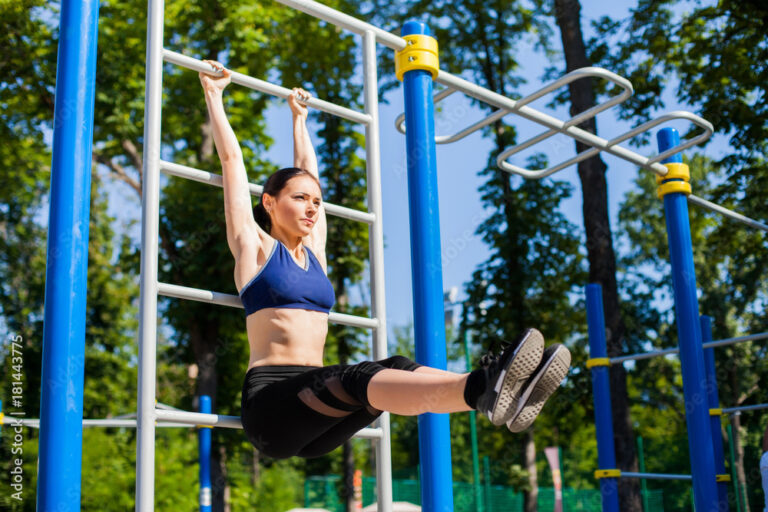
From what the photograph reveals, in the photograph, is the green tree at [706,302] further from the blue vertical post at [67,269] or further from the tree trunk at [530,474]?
the blue vertical post at [67,269]

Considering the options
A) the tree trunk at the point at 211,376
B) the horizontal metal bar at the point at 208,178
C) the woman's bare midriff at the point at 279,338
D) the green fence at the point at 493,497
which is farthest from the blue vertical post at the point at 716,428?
the green fence at the point at 493,497

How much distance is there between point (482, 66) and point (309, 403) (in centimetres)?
1018

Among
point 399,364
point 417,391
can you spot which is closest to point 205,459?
point 399,364

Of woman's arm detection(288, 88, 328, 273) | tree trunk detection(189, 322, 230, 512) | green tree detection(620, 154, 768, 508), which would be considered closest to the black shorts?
woman's arm detection(288, 88, 328, 273)

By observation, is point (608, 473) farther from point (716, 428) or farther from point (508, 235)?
point (508, 235)

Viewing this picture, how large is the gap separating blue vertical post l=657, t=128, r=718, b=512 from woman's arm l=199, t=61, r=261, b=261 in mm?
2647

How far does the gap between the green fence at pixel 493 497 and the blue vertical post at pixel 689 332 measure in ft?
40.9

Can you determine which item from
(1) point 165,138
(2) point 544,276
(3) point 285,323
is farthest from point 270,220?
(1) point 165,138

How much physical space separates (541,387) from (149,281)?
123 cm

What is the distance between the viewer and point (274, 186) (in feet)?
9.70

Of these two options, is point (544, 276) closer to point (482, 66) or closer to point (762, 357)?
point (482, 66)

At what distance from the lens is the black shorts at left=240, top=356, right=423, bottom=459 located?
2.36 meters

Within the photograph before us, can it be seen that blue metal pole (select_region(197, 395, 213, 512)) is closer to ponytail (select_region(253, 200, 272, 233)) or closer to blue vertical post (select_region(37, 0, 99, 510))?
ponytail (select_region(253, 200, 272, 233))

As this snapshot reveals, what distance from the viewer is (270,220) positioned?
9.90ft
